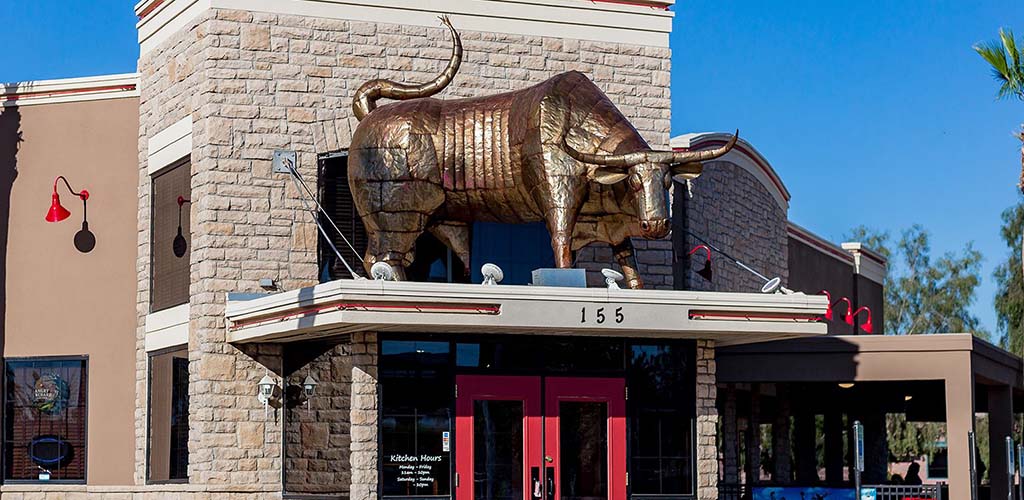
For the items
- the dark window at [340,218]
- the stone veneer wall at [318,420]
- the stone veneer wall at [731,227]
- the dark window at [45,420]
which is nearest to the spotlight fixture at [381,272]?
the stone veneer wall at [318,420]

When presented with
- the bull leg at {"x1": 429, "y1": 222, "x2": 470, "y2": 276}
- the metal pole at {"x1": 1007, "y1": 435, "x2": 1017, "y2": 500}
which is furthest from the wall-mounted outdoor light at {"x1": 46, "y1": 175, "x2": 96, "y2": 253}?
the metal pole at {"x1": 1007, "y1": 435, "x2": 1017, "y2": 500}

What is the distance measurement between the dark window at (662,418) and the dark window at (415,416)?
278cm

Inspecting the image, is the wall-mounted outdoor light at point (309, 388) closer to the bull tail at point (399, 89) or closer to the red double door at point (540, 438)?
the red double door at point (540, 438)

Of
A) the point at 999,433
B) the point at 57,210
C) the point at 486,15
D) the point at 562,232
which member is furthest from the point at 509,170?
the point at 999,433

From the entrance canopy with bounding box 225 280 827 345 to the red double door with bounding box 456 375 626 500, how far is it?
98cm

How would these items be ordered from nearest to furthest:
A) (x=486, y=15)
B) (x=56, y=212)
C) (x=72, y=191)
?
(x=486, y=15)
(x=56, y=212)
(x=72, y=191)

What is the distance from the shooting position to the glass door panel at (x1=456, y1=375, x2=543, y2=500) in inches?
832

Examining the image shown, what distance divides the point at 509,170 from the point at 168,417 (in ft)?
20.4

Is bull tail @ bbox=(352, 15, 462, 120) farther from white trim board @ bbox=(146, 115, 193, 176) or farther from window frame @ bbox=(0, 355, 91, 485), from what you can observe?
window frame @ bbox=(0, 355, 91, 485)

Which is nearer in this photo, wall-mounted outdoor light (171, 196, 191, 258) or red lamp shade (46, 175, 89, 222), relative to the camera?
wall-mounted outdoor light (171, 196, 191, 258)

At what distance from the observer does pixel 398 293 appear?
19203mm

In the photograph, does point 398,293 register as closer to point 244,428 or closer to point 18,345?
point 244,428

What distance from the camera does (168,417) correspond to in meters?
22.7

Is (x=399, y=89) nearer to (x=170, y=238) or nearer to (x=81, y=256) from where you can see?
(x=170, y=238)
